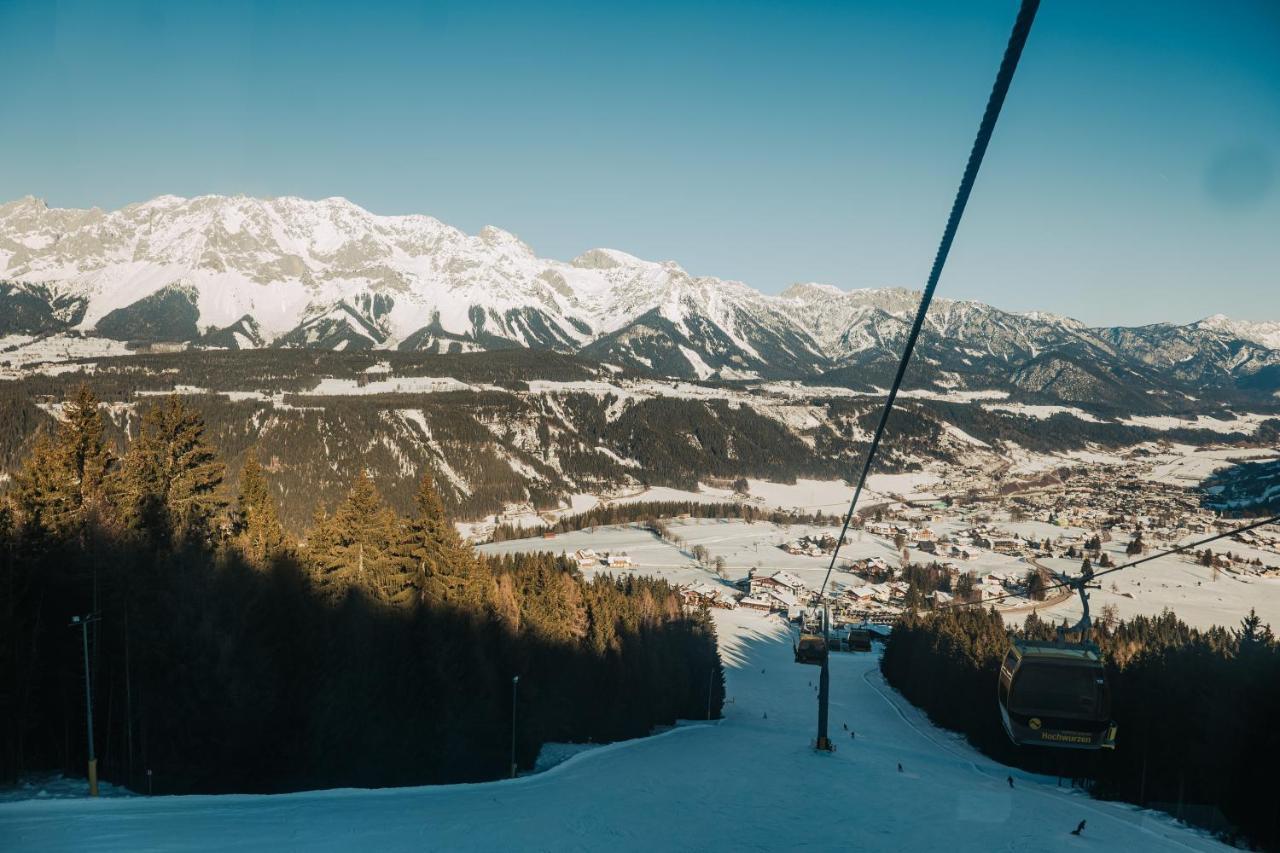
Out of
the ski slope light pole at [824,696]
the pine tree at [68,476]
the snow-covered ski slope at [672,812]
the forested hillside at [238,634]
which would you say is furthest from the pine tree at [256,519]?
the ski slope light pole at [824,696]

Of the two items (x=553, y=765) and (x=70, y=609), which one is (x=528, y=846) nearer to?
(x=70, y=609)

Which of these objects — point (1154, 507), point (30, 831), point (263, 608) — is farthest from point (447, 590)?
point (1154, 507)

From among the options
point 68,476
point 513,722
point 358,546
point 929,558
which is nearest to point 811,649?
point 513,722

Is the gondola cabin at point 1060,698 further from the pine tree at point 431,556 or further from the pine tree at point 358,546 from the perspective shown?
the pine tree at point 358,546

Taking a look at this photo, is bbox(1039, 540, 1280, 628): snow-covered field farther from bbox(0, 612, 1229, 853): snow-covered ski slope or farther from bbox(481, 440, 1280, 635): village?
bbox(0, 612, 1229, 853): snow-covered ski slope

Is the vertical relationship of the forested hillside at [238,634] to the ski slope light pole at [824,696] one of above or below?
A: above
